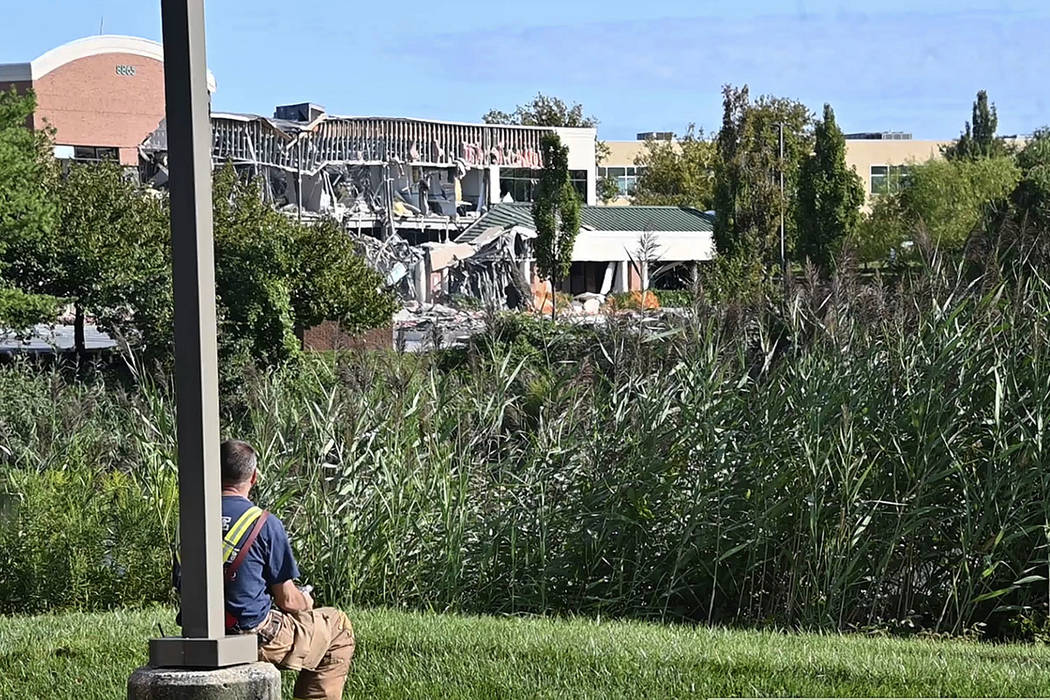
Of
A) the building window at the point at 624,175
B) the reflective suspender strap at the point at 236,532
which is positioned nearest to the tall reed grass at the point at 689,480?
the reflective suspender strap at the point at 236,532

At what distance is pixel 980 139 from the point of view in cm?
7006

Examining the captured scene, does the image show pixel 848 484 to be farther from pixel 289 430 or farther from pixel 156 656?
pixel 156 656

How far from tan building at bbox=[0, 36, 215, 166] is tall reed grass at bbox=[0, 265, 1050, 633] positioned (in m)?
51.6

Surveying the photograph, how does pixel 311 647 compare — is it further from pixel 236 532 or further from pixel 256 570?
pixel 236 532

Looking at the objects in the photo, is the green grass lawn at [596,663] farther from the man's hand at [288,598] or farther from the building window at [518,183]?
the building window at [518,183]

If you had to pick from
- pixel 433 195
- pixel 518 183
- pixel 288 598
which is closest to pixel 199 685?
pixel 288 598

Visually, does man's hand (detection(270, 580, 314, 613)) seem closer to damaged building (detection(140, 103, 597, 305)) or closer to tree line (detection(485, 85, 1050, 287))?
tree line (detection(485, 85, 1050, 287))

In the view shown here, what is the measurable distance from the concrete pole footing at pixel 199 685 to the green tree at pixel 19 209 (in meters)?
19.9

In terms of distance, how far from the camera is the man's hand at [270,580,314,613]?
5.74m

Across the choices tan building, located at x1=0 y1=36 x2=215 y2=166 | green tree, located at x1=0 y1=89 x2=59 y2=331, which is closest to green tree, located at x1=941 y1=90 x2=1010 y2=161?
tan building, located at x1=0 y1=36 x2=215 y2=166

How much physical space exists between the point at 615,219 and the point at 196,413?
61.6 m

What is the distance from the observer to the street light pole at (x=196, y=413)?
176 inches

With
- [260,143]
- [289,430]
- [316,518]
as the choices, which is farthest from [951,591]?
[260,143]

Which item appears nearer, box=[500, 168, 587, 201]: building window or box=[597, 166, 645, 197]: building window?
box=[500, 168, 587, 201]: building window
